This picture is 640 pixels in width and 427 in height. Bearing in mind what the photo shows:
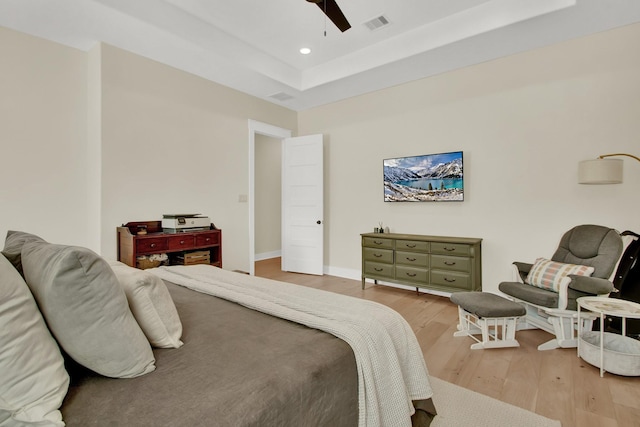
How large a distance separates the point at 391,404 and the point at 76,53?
4414 mm

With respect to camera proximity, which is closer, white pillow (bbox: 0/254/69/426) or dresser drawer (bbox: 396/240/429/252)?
white pillow (bbox: 0/254/69/426)

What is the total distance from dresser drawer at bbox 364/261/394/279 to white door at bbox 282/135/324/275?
98 centimetres

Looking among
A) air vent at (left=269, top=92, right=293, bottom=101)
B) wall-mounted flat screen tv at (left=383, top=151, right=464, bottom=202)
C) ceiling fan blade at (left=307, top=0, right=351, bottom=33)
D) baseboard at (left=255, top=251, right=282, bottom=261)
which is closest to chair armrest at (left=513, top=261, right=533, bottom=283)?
wall-mounted flat screen tv at (left=383, top=151, right=464, bottom=202)

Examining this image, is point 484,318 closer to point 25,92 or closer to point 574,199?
point 574,199

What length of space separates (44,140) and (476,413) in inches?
171

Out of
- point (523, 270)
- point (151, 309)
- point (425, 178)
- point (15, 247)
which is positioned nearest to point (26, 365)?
point (151, 309)

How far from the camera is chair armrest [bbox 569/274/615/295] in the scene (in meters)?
2.42

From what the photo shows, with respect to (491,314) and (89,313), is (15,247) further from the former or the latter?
(491,314)

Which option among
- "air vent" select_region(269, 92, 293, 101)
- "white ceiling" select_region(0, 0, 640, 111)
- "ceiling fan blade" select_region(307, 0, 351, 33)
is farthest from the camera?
"air vent" select_region(269, 92, 293, 101)

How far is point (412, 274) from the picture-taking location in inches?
157

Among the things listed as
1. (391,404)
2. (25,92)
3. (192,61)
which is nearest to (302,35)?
(192,61)

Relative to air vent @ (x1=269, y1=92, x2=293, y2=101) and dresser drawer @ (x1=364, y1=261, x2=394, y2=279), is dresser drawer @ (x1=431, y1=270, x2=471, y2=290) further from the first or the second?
air vent @ (x1=269, y1=92, x2=293, y2=101)

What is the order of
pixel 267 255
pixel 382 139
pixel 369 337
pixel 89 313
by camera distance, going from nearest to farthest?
pixel 89 313 < pixel 369 337 < pixel 382 139 < pixel 267 255

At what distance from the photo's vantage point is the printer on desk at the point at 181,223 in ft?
12.0
